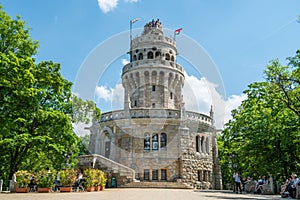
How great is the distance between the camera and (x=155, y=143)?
30.9 meters

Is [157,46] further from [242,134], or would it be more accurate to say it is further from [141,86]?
[242,134]

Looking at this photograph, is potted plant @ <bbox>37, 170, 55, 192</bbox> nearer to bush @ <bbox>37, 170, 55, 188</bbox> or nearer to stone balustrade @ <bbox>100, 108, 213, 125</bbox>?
bush @ <bbox>37, 170, 55, 188</bbox>

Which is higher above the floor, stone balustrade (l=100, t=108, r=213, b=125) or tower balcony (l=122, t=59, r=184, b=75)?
tower balcony (l=122, t=59, r=184, b=75)

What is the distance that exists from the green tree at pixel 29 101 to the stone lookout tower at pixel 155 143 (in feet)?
20.8

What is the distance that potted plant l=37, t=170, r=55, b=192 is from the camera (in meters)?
17.5

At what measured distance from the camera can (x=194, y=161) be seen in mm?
31156

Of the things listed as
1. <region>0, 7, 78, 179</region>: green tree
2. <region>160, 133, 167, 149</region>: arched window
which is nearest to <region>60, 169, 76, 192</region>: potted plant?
<region>0, 7, 78, 179</region>: green tree

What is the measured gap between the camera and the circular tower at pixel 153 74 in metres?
36.8

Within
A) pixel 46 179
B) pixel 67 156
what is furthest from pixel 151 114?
pixel 46 179

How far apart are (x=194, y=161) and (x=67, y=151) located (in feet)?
46.2

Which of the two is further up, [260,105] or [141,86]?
[141,86]

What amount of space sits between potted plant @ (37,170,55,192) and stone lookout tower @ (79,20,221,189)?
9357 mm

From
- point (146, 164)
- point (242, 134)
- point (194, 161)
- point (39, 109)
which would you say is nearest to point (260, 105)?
point (242, 134)

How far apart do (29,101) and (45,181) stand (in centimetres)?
523
